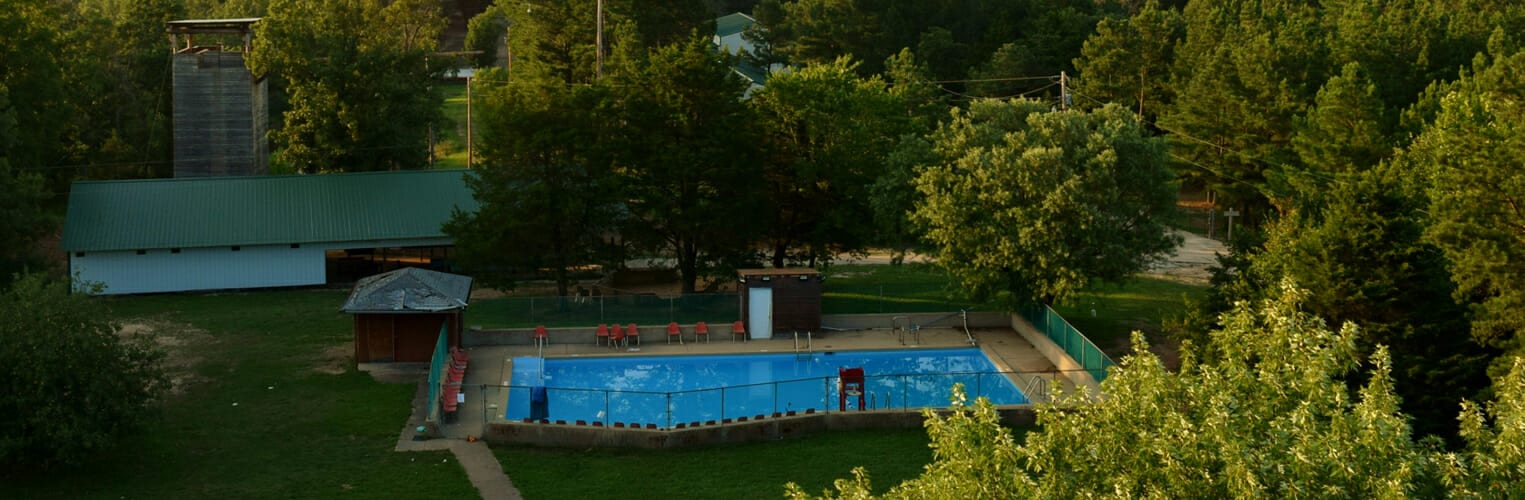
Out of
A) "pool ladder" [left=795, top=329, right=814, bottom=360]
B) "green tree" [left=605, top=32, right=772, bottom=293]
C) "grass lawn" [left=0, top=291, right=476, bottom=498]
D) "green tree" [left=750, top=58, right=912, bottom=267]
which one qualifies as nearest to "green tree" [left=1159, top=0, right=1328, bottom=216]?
"green tree" [left=750, top=58, right=912, bottom=267]

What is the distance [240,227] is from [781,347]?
63.5 ft

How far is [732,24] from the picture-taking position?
346 feet

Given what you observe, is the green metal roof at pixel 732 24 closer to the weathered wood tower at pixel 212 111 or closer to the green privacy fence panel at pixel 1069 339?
the weathered wood tower at pixel 212 111

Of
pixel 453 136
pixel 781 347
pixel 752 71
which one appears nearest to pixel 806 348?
pixel 781 347

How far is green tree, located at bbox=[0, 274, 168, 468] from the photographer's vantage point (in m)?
24.3

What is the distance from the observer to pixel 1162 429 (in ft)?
43.9

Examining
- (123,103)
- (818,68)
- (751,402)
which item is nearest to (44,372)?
(751,402)

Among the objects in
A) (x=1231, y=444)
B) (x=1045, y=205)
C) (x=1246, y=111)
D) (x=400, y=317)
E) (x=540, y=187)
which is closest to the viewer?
(x=1231, y=444)

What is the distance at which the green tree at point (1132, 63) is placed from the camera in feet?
234

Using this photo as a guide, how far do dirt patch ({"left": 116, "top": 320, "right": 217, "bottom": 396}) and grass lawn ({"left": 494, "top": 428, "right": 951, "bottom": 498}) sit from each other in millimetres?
10007

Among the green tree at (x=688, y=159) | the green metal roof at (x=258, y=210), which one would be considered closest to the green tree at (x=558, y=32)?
the green metal roof at (x=258, y=210)

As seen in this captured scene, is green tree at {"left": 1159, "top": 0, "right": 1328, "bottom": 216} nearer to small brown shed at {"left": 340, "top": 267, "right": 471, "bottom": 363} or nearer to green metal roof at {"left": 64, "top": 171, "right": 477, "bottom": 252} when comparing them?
green metal roof at {"left": 64, "top": 171, "right": 477, "bottom": 252}

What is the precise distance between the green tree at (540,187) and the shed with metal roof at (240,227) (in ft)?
7.79

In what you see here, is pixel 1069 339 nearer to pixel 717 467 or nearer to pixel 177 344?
pixel 717 467
